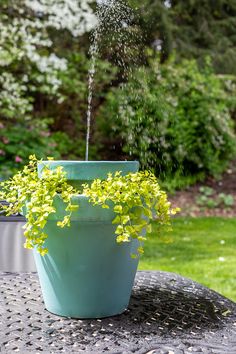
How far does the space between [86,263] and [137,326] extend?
0.47ft

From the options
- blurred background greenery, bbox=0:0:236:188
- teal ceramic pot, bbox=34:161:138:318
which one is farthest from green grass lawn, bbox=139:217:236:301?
teal ceramic pot, bbox=34:161:138:318

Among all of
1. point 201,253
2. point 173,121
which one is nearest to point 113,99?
point 173,121

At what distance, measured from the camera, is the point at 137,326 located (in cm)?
98

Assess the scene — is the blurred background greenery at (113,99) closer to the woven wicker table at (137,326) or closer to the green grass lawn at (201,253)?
the green grass lawn at (201,253)

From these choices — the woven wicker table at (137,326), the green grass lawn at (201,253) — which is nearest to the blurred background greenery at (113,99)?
the green grass lawn at (201,253)

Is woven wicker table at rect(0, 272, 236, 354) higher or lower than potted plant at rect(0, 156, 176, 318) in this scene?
lower

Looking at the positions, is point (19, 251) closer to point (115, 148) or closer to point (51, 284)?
point (51, 284)

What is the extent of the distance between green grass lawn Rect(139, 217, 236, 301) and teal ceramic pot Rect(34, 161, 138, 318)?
6.82 feet

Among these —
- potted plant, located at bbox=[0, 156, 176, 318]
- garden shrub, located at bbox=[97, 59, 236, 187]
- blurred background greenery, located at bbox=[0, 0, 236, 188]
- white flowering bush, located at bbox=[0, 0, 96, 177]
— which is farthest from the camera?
garden shrub, located at bbox=[97, 59, 236, 187]

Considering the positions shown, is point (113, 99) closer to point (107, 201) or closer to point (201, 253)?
point (201, 253)

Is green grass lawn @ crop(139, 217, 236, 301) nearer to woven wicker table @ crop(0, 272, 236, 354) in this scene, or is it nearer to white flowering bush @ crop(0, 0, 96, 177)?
white flowering bush @ crop(0, 0, 96, 177)

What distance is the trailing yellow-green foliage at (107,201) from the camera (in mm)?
976

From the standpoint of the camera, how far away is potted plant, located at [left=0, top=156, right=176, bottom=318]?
985 millimetres

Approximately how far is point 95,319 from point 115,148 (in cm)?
583
